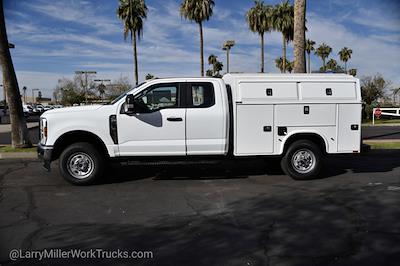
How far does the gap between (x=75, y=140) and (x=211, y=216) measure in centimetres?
361

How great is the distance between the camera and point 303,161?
28.5 feet

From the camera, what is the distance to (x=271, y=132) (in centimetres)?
838

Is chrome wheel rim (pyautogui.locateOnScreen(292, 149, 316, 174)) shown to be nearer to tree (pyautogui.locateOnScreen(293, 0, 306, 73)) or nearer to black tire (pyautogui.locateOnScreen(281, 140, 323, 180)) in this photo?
black tire (pyautogui.locateOnScreen(281, 140, 323, 180))

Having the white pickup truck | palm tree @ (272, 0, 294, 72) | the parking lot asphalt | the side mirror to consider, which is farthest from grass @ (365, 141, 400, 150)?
palm tree @ (272, 0, 294, 72)

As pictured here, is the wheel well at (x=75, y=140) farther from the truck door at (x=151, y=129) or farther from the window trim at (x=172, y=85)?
the window trim at (x=172, y=85)

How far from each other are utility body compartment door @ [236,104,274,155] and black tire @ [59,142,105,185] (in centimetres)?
280

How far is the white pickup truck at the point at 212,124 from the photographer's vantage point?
26.3 ft

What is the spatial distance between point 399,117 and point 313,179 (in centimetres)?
2994

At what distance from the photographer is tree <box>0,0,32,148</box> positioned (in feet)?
41.9

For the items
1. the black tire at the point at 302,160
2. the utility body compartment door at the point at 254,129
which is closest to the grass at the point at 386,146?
the black tire at the point at 302,160

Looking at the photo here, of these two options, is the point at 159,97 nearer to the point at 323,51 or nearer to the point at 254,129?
the point at 254,129

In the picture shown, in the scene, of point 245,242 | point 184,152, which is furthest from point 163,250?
point 184,152

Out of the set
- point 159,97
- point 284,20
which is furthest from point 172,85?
point 284,20

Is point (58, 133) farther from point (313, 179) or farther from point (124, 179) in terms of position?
point (313, 179)
